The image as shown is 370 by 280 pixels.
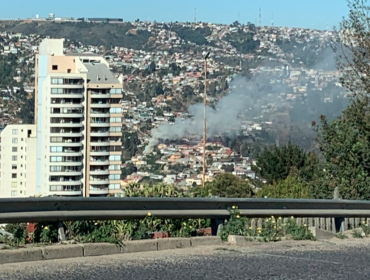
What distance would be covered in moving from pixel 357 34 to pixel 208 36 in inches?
5351

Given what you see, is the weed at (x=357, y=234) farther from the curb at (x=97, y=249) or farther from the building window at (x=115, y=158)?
the building window at (x=115, y=158)

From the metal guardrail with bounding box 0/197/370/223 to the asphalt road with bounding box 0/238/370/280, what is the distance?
54 cm

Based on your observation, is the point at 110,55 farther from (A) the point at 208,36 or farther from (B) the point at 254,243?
(B) the point at 254,243

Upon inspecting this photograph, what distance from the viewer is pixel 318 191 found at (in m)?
17.5

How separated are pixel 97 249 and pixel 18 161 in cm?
7116

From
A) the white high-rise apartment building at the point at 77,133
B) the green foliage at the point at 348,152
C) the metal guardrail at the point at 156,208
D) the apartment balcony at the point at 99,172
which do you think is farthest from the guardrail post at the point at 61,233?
the apartment balcony at the point at 99,172

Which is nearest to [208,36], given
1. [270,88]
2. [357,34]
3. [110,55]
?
[110,55]

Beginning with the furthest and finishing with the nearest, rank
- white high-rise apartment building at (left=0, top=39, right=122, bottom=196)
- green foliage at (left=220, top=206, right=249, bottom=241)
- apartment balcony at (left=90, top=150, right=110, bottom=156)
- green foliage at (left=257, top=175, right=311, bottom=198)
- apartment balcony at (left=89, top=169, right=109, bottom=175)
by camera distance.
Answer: apartment balcony at (left=90, top=150, right=110, bottom=156) < white high-rise apartment building at (left=0, top=39, right=122, bottom=196) < apartment balcony at (left=89, top=169, right=109, bottom=175) < green foliage at (left=257, top=175, right=311, bottom=198) < green foliage at (left=220, top=206, right=249, bottom=241)

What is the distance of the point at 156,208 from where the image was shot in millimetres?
9945

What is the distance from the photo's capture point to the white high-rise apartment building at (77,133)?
71688 mm

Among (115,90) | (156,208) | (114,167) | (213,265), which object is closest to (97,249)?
(156,208)

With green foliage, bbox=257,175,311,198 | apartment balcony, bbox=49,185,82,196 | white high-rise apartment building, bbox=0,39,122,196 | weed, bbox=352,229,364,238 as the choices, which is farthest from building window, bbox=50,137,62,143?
weed, bbox=352,229,364,238

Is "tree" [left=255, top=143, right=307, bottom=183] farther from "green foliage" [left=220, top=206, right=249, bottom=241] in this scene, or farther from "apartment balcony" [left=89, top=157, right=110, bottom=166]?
"apartment balcony" [left=89, top=157, right=110, bottom=166]

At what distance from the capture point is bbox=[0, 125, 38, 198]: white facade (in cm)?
7706
